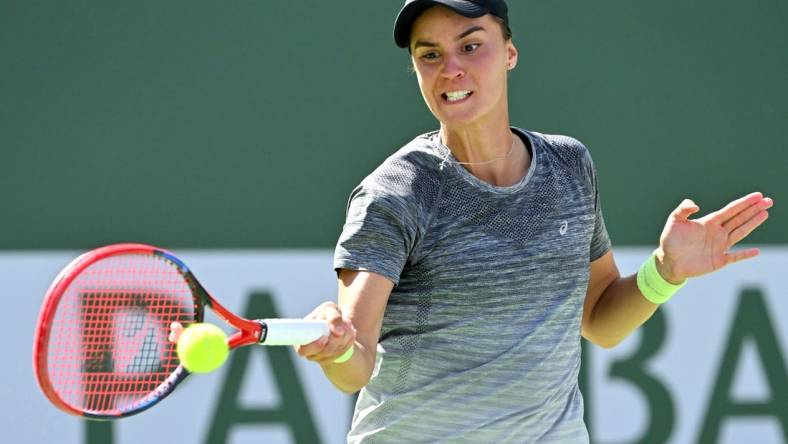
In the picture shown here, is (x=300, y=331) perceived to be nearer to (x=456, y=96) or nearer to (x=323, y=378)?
(x=456, y=96)

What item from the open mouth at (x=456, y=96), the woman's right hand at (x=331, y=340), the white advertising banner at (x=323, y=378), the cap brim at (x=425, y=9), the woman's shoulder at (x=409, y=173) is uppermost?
the cap brim at (x=425, y=9)

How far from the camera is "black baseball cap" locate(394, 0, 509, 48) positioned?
214 centimetres

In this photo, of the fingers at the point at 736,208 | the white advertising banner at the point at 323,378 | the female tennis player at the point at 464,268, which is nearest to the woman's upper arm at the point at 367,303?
the female tennis player at the point at 464,268

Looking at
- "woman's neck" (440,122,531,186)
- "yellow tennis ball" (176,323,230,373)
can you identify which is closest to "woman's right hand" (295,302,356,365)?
"yellow tennis ball" (176,323,230,373)

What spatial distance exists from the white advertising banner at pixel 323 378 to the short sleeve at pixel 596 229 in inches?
52.8

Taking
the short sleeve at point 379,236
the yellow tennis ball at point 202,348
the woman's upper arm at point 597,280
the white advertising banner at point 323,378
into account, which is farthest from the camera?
the white advertising banner at point 323,378

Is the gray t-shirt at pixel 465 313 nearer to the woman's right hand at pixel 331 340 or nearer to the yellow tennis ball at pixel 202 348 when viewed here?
the woman's right hand at pixel 331 340

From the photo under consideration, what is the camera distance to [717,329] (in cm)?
382

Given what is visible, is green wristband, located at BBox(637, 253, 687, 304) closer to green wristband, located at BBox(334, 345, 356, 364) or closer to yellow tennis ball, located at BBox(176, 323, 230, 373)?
green wristband, located at BBox(334, 345, 356, 364)

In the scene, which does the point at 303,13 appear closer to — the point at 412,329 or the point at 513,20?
the point at 513,20

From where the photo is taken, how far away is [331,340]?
186cm

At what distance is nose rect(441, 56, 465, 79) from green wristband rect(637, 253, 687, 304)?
51 centimetres

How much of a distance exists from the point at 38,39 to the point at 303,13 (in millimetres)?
777

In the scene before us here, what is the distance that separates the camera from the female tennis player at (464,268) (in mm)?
2070
